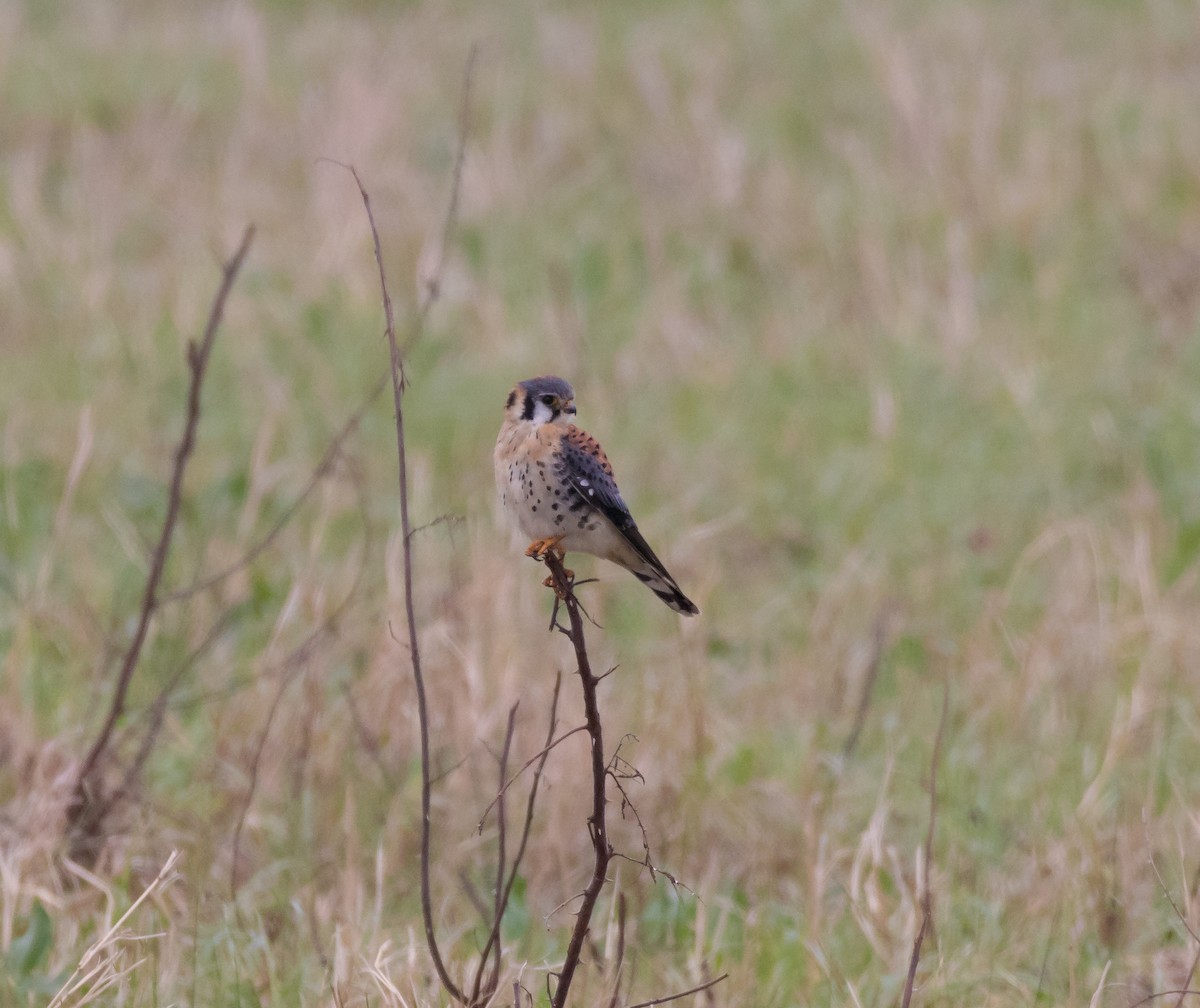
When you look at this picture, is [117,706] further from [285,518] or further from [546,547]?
[546,547]

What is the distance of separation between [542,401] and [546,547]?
0.80 feet

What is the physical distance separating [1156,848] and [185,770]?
222cm

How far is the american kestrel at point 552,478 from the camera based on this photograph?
310 cm

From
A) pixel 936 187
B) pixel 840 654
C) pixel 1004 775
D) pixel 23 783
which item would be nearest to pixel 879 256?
pixel 936 187

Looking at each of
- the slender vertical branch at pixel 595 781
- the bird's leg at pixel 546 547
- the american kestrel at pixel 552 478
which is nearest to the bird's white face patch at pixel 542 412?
the american kestrel at pixel 552 478

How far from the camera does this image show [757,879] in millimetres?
4105

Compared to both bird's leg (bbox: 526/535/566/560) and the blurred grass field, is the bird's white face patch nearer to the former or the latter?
bird's leg (bbox: 526/535/566/560)

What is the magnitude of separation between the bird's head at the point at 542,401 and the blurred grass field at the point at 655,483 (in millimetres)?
790

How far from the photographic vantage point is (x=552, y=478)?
10.2ft

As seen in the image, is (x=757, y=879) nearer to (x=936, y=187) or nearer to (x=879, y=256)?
(x=879, y=256)

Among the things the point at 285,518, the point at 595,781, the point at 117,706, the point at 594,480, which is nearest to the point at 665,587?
the point at 594,480

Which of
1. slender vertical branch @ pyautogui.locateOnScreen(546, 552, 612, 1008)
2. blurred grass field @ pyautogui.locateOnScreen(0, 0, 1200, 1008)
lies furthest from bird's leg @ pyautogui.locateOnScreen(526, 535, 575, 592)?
blurred grass field @ pyautogui.locateOnScreen(0, 0, 1200, 1008)

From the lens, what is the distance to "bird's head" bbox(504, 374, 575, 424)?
3.03 m

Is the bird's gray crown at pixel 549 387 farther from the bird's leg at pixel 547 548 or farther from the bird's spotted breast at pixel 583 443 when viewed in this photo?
the bird's leg at pixel 547 548
